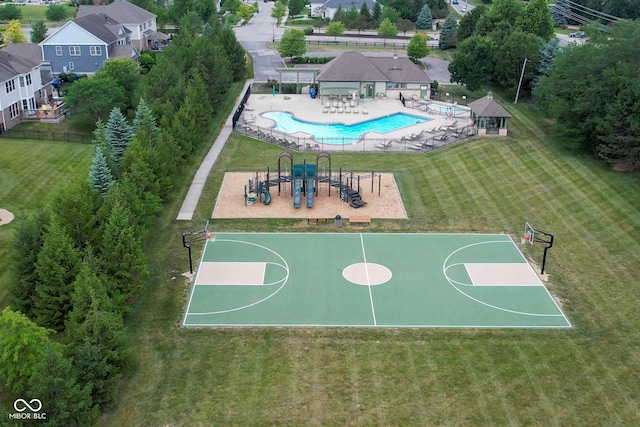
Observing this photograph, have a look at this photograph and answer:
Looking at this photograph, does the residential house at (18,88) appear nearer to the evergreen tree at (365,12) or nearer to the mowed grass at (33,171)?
the mowed grass at (33,171)

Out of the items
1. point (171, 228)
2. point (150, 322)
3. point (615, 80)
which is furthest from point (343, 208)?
point (615, 80)

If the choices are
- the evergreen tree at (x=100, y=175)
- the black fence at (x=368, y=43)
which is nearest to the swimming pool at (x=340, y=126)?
the evergreen tree at (x=100, y=175)

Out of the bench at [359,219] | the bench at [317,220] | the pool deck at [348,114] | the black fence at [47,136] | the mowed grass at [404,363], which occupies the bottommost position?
the mowed grass at [404,363]

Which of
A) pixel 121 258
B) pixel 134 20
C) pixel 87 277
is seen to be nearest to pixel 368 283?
pixel 121 258

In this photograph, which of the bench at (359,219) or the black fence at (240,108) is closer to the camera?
the bench at (359,219)

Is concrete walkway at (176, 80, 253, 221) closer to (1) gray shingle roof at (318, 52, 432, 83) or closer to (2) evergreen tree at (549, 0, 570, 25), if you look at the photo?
(1) gray shingle roof at (318, 52, 432, 83)

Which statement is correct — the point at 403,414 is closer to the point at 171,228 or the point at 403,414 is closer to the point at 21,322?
the point at 21,322

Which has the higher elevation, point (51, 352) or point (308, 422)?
point (51, 352)
